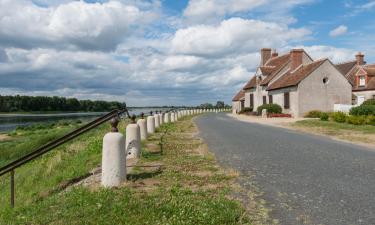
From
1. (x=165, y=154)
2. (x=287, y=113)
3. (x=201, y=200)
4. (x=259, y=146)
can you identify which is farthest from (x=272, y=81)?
(x=201, y=200)

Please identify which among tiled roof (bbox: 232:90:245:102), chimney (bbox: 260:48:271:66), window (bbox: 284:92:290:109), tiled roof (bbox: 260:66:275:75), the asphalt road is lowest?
the asphalt road

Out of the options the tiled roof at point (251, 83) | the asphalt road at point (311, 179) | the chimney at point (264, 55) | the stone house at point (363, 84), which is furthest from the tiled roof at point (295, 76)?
the asphalt road at point (311, 179)

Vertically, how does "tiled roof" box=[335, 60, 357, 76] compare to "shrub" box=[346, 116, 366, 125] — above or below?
above

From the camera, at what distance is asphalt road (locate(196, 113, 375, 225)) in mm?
5164

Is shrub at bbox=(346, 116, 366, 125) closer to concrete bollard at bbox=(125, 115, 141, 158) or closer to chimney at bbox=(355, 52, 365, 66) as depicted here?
concrete bollard at bbox=(125, 115, 141, 158)

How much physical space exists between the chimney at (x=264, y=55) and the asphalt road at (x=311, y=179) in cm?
4337

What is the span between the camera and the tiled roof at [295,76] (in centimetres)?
3631

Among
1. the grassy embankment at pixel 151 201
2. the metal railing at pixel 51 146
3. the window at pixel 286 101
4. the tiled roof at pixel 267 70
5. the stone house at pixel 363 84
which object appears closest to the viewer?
the grassy embankment at pixel 151 201

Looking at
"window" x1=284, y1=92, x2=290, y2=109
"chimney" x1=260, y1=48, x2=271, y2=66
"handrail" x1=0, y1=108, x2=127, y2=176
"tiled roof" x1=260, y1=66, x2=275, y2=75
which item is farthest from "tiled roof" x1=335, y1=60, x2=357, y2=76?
"handrail" x1=0, y1=108, x2=127, y2=176

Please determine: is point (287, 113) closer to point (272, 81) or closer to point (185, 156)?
point (272, 81)

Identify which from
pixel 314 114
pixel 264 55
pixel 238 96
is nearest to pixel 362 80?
pixel 314 114

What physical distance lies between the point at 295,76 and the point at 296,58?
4.23m

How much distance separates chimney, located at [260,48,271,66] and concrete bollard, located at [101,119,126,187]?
50227 mm

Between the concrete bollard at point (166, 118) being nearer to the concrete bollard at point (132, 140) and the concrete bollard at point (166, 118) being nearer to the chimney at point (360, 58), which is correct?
the concrete bollard at point (132, 140)
